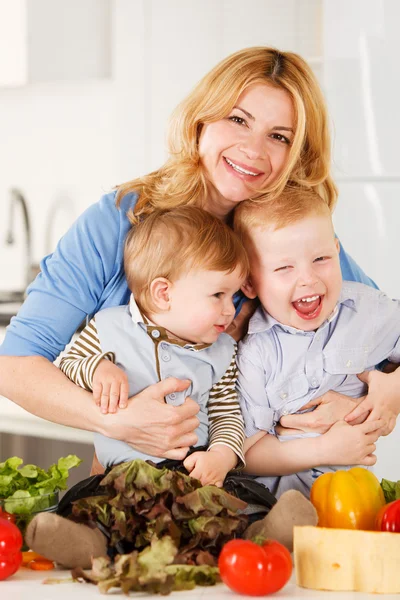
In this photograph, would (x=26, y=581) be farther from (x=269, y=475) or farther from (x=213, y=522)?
(x=269, y=475)

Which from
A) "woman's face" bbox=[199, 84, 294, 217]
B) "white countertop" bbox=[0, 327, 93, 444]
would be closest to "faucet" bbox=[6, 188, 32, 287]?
"white countertop" bbox=[0, 327, 93, 444]

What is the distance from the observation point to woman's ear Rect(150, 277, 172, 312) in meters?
1.66

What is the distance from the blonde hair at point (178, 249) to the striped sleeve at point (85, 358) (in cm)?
11

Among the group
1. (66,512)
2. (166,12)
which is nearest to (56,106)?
(166,12)

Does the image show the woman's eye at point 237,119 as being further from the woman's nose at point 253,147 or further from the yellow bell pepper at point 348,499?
the yellow bell pepper at point 348,499

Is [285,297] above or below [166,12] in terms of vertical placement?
below

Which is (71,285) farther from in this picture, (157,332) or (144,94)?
(144,94)

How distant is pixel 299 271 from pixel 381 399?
31 centimetres

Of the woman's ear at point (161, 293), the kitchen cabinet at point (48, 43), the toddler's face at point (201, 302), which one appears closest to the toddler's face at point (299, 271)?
the toddler's face at point (201, 302)

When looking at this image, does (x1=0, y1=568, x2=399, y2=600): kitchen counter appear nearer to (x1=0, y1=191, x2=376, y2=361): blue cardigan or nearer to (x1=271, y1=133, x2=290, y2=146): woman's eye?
(x1=0, y1=191, x2=376, y2=361): blue cardigan

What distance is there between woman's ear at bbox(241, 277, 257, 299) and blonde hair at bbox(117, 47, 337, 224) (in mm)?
176

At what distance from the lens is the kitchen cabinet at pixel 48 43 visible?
11.6 feet

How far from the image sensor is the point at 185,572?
1.26m

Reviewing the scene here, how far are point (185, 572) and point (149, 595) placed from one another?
0.06 m
